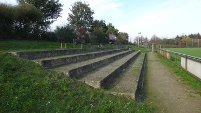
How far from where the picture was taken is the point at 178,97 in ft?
19.3

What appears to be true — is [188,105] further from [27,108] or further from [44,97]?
[27,108]

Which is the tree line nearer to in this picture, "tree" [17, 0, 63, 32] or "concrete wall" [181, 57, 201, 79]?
"tree" [17, 0, 63, 32]

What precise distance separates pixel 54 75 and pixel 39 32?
55.5ft

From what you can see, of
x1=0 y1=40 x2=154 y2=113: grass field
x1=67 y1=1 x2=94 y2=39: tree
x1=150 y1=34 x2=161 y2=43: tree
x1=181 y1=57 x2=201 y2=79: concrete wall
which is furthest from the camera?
x1=150 y1=34 x2=161 y2=43: tree

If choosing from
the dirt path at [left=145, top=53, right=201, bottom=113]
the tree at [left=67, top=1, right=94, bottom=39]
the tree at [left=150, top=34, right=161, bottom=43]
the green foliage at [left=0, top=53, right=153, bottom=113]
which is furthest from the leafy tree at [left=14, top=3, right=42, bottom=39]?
the tree at [left=150, top=34, right=161, bottom=43]

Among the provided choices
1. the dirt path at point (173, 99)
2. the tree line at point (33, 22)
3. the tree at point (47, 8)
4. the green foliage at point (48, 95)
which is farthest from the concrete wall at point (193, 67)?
the tree at point (47, 8)

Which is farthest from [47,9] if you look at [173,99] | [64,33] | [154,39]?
[154,39]

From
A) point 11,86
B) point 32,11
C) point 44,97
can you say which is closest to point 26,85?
point 11,86

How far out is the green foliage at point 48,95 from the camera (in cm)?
388

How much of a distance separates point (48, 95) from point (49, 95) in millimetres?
20

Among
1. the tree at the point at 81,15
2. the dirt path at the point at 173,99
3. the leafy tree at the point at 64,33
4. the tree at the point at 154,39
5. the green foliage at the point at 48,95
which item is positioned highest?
the tree at the point at 81,15

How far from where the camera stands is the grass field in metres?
3.88

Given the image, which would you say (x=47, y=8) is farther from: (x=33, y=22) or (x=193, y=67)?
(x=193, y=67)

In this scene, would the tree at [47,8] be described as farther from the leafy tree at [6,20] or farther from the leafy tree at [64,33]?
the leafy tree at [6,20]
